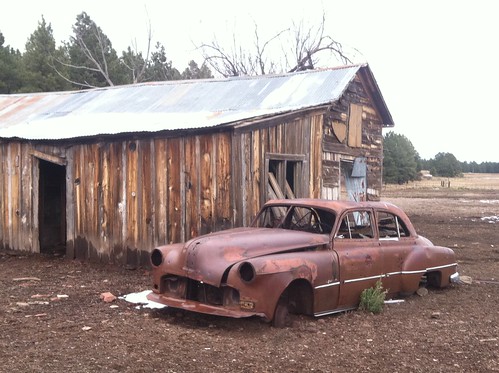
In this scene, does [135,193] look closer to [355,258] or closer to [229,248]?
[229,248]

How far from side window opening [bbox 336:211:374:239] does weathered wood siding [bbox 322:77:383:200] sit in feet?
15.4

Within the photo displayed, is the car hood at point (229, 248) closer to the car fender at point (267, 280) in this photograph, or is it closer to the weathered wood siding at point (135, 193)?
the car fender at point (267, 280)

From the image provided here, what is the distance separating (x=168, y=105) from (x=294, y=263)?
7848mm

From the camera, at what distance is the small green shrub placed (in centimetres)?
675

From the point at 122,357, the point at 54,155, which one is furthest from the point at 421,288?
the point at 54,155

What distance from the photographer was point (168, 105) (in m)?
13.0

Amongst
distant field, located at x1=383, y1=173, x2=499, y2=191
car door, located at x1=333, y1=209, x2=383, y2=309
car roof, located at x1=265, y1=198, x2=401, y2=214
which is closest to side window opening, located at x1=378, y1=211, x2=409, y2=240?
car roof, located at x1=265, y1=198, x2=401, y2=214

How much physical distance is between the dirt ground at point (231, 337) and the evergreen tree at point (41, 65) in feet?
79.5

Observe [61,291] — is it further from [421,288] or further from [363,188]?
[363,188]

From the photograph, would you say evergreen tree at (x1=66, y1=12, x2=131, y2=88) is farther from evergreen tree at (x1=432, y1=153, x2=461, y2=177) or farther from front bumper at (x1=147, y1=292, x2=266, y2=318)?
evergreen tree at (x1=432, y1=153, x2=461, y2=177)

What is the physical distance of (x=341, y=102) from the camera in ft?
42.7

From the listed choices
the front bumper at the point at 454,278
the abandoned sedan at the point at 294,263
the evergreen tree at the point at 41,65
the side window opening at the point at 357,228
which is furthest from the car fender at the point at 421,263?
the evergreen tree at the point at 41,65

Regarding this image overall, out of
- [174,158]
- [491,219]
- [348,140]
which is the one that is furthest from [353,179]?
[491,219]

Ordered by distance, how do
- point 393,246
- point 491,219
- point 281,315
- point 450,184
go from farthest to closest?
point 450,184, point 491,219, point 393,246, point 281,315
